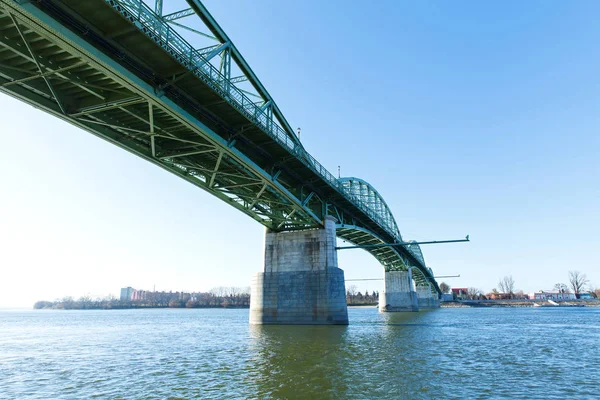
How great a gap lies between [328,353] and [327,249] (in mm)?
18592

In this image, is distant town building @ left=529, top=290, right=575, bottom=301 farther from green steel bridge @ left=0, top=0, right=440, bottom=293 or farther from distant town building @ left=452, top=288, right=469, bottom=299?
green steel bridge @ left=0, top=0, right=440, bottom=293

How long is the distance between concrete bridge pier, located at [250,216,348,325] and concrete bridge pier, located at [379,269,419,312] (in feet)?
161

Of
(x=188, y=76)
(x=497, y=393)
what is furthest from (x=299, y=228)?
(x=497, y=393)

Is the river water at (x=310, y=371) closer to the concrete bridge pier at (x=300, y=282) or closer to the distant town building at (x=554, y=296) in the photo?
the concrete bridge pier at (x=300, y=282)

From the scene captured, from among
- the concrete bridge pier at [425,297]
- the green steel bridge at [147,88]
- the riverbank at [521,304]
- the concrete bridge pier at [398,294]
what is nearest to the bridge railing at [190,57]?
the green steel bridge at [147,88]

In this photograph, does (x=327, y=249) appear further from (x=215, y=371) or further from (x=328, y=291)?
(x=215, y=371)

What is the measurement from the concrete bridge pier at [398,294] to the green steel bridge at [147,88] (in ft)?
184

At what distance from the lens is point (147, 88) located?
16891mm

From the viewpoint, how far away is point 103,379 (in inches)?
499

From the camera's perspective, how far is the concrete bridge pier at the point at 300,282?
1324 inches

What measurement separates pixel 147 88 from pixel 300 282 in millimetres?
22869

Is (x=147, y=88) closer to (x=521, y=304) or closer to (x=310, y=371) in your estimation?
(x=310, y=371)

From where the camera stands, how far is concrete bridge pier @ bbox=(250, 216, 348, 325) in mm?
33625

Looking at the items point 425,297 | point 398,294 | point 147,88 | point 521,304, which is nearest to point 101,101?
point 147,88
